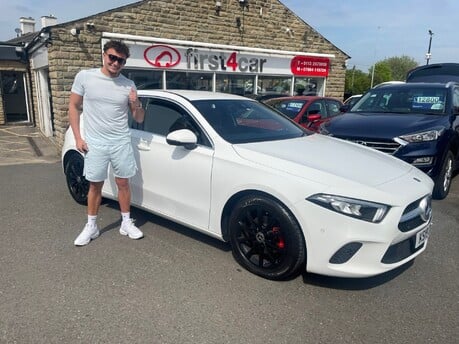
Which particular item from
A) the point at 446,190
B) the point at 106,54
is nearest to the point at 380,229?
the point at 106,54

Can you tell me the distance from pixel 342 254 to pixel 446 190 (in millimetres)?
3619

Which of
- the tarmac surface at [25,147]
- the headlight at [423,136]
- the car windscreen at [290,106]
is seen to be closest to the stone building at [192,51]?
the tarmac surface at [25,147]

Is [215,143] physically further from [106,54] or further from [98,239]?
[98,239]

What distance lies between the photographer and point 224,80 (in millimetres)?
11781

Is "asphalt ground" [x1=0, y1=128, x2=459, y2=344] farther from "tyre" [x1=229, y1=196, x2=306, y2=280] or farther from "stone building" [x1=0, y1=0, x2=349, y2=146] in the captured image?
"stone building" [x1=0, y1=0, x2=349, y2=146]

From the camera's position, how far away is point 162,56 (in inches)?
402

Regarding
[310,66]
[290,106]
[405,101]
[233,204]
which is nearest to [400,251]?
[233,204]

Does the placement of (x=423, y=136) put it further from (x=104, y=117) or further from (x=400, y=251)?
(x=104, y=117)

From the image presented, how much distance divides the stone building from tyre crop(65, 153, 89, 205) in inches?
181

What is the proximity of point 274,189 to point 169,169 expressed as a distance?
1.19m

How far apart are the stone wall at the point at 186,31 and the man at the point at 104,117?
19.5 ft

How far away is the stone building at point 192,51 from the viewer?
880 cm

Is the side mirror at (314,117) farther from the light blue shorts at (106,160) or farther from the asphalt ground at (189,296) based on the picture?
the light blue shorts at (106,160)

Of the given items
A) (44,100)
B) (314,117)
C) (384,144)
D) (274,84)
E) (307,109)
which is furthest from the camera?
(274,84)
